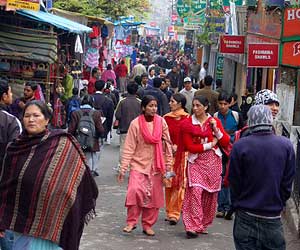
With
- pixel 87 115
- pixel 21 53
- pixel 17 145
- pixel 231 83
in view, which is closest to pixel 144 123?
pixel 87 115

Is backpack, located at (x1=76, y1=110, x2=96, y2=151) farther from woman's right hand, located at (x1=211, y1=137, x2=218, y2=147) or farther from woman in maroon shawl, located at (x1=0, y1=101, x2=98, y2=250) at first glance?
woman in maroon shawl, located at (x1=0, y1=101, x2=98, y2=250)

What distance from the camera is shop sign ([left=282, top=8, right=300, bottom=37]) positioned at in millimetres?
11719

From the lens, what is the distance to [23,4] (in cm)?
1202

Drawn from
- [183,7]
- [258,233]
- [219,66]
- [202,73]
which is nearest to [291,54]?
[258,233]

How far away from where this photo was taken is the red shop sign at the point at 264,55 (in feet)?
40.2

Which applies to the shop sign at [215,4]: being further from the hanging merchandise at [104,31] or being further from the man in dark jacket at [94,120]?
the man in dark jacket at [94,120]

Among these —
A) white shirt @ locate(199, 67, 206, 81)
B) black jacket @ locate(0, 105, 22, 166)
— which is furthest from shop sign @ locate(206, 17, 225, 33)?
black jacket @ locate(0, 105, 22, 166)

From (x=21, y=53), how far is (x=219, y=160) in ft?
20.3

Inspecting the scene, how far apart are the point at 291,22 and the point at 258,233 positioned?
723 centimetres

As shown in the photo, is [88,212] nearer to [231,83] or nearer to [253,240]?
[253,240]

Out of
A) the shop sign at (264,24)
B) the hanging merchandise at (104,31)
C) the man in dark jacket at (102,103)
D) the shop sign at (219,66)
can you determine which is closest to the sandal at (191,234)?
the man in dark jacket at (102,103)

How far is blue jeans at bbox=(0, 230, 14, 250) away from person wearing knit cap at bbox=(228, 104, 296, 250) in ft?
5.65

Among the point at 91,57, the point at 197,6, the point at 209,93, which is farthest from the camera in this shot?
the point at 197,6

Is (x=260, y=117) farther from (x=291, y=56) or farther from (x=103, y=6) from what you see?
(x=103, y=6)
